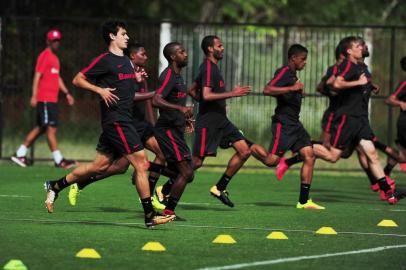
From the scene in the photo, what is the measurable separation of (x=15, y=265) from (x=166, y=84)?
4.98 metres

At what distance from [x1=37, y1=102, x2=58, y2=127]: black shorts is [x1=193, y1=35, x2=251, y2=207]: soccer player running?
22.4 ft

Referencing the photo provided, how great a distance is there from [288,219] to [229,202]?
141 cm

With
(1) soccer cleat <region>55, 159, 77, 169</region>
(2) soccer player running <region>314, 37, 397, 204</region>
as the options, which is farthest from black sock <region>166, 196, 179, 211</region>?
(1) soccer cleat <region>55, 159, 77, 169</region>

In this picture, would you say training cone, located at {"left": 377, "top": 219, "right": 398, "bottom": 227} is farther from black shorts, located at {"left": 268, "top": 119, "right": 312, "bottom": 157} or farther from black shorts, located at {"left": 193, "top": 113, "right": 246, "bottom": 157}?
black shorts, located at {"left": 193, "top": 113, "right": 246, "bottom": 157}

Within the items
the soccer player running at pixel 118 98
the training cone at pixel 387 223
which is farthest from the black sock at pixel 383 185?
the soccer player running at pixel 118 98

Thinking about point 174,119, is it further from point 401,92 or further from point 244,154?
point 401,92

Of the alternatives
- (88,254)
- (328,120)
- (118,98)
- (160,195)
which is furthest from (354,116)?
(88,254)

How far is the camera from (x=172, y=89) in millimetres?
14492

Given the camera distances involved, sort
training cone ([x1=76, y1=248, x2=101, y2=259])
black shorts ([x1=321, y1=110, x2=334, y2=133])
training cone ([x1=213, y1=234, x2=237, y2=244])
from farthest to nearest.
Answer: black shorts ([x1=321, y1=110, x2=334, y2=133]) < training cone ([x1=213, y1=234, x2=237, y2=244]) < training cone ([x1=76, y1=248, x2=101, y2=259])

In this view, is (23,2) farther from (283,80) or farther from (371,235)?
(371,235)

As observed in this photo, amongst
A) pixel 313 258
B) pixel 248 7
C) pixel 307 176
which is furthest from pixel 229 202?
pixel 248 7

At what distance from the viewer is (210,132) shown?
16125mm

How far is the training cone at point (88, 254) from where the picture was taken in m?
10.5

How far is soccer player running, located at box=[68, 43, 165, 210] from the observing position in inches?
591
